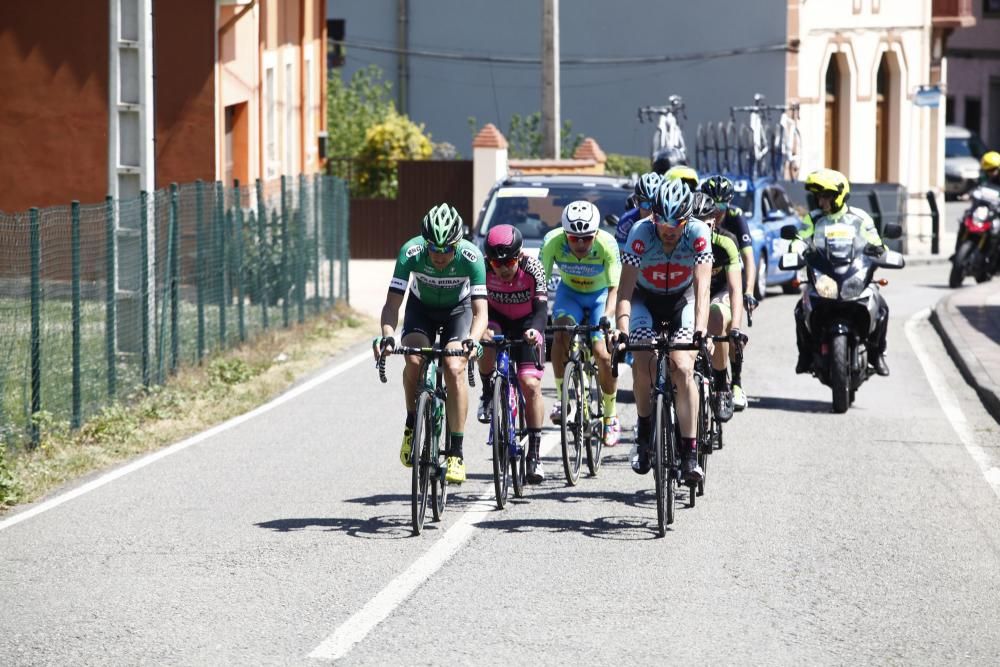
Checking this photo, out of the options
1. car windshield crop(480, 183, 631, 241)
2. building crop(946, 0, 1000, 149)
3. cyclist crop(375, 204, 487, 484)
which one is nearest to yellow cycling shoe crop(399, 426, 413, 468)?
cyclist crop(375, 204, 487, 484)

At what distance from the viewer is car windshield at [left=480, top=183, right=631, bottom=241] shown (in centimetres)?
1864

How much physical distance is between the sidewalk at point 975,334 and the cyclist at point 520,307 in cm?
512

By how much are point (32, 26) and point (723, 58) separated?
767 inches

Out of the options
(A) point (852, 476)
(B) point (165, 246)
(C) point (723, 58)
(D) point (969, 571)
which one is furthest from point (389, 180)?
(D) point (969, 571)

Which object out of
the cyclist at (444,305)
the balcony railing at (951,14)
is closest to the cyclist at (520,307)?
the cyclist at (444,305)

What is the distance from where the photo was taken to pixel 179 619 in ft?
26.2

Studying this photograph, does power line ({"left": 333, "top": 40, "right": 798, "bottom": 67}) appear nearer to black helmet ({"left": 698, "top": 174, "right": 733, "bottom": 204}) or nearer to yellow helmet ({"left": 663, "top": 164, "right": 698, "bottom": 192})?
yellow helmet ({"left": 663, "top": 164, "right": 698, "bottom": 192})

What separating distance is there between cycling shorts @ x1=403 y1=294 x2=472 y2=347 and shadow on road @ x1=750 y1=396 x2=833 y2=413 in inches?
204

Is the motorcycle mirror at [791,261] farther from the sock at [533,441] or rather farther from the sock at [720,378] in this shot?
the sock at [533,441]

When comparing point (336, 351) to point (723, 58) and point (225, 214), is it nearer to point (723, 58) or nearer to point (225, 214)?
point (225, 214)

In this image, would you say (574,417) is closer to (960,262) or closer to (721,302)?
(721,302)

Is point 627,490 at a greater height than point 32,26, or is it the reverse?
point 32,26

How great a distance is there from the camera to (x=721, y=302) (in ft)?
40.9

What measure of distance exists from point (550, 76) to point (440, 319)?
1860 centimetres
